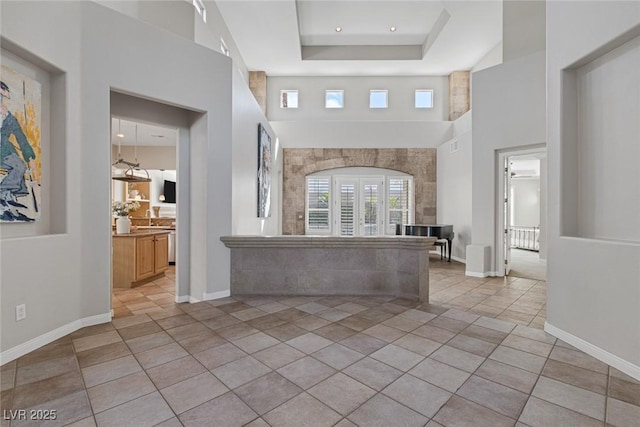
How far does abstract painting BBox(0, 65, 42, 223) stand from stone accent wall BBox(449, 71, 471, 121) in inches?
375

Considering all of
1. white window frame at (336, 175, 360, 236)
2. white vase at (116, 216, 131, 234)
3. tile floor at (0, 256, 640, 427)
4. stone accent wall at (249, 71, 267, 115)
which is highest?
stone accent wall at (249, 71, 267, 115)

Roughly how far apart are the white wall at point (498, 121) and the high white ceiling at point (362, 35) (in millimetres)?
2109

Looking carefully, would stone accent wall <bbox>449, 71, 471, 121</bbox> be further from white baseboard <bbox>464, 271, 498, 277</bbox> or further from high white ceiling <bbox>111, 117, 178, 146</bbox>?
high white ceiling <bbox>111, 117, 178, 146</bbox>

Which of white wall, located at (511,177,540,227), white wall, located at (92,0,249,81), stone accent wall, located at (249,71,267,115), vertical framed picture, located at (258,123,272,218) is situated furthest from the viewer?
white wall, located at (511,177,540,227)

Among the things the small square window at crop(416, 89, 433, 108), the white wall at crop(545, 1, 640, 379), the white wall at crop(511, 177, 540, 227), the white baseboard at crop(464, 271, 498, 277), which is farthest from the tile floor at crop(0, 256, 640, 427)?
the white wall at crop(511, 177, 540, 227)

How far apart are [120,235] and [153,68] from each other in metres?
2.73

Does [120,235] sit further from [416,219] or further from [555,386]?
[416,219]

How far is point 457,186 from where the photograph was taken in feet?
24.9

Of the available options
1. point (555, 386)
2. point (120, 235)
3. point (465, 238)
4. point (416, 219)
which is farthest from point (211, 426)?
point (416, 219)

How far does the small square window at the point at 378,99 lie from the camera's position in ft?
31.2

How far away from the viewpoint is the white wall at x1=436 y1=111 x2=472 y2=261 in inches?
279

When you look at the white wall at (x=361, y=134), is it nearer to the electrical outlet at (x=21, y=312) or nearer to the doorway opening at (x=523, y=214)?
the doorway opening at (x=523, y=214)

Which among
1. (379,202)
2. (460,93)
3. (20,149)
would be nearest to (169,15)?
(20,149)

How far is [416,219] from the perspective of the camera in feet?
29.1
